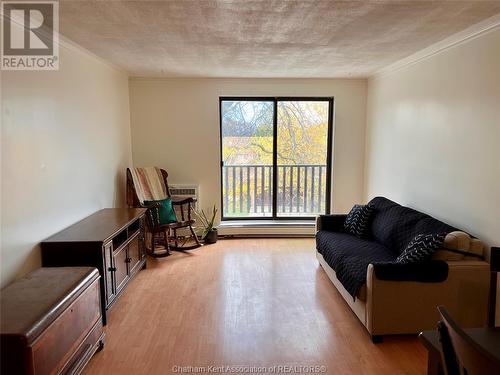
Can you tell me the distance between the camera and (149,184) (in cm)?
483

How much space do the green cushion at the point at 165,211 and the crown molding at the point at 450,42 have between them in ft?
10.3

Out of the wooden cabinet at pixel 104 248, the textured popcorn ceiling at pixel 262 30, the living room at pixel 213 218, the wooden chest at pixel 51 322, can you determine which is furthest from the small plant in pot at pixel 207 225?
the wooden chest at pixel 51 322

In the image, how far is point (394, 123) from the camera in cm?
439

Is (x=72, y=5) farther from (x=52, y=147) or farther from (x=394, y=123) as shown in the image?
(x=394, y=123)

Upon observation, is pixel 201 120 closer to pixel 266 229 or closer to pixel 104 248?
pixel 266 229

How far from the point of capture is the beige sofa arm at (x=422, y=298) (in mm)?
2617

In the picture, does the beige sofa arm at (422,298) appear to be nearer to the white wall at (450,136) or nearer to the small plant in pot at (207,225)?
the white wall at (450,136)

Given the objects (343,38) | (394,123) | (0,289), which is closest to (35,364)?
(0,289)

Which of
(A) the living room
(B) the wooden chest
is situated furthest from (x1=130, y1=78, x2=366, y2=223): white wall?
(B) the wooden chest

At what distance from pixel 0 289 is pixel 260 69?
3.49 metres

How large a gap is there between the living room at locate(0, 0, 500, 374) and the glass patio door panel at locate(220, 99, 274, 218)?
10.9 inches

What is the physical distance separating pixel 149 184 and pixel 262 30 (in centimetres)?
267

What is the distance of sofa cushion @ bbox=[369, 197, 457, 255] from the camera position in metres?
3.13

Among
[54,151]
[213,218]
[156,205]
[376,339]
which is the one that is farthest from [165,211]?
[376,339]
